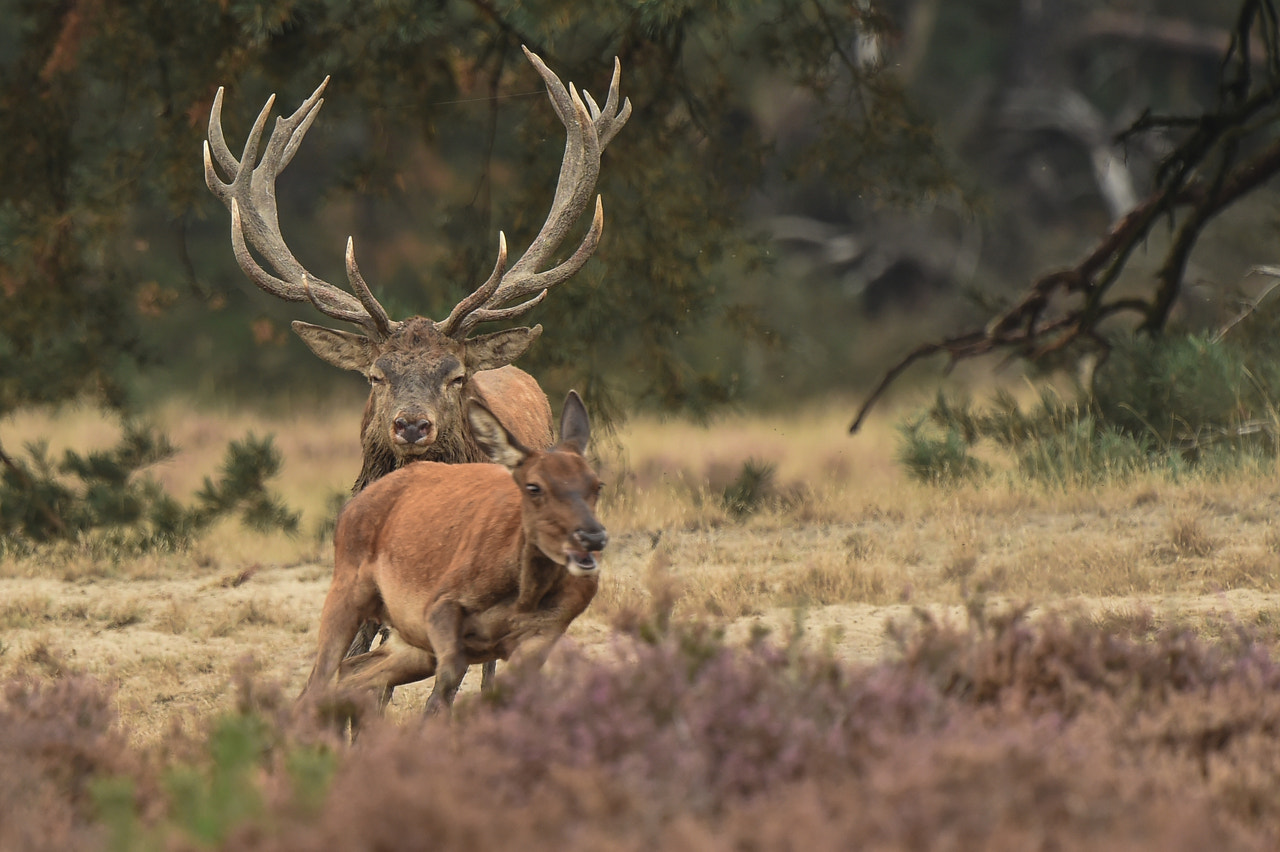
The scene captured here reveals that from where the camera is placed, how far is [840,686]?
4809 mm

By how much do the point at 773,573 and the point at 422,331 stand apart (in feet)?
8.94

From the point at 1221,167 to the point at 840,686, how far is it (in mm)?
7758

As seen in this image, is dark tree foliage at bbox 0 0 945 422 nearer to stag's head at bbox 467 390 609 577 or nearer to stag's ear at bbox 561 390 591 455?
stag's ear at bbox 561 390 591 455

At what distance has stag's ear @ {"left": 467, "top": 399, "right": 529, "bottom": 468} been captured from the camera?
6.07m

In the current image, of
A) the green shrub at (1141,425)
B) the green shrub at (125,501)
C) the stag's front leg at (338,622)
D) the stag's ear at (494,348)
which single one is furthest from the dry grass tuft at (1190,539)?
the green shrub at (125,501)

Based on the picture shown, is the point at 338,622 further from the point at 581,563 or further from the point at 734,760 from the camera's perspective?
the point at 734,760

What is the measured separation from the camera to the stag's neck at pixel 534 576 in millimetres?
5934

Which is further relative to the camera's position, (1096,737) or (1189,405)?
(1189,405)

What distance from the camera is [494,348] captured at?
8570 mm

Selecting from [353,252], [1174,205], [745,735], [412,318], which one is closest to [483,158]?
[353,252]

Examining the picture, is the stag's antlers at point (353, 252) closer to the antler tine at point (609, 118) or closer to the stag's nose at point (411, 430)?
the antler tine at point (609, 118)

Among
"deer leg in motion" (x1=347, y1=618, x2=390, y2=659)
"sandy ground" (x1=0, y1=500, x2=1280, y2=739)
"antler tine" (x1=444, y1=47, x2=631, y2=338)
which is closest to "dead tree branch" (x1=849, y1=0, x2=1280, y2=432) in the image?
"sandy ground" (x1=0, y1=500, x2=1280, y2=739)

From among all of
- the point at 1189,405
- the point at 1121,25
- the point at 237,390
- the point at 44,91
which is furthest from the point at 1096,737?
the point at 1121,25

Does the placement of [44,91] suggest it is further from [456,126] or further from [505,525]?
[505,525]
